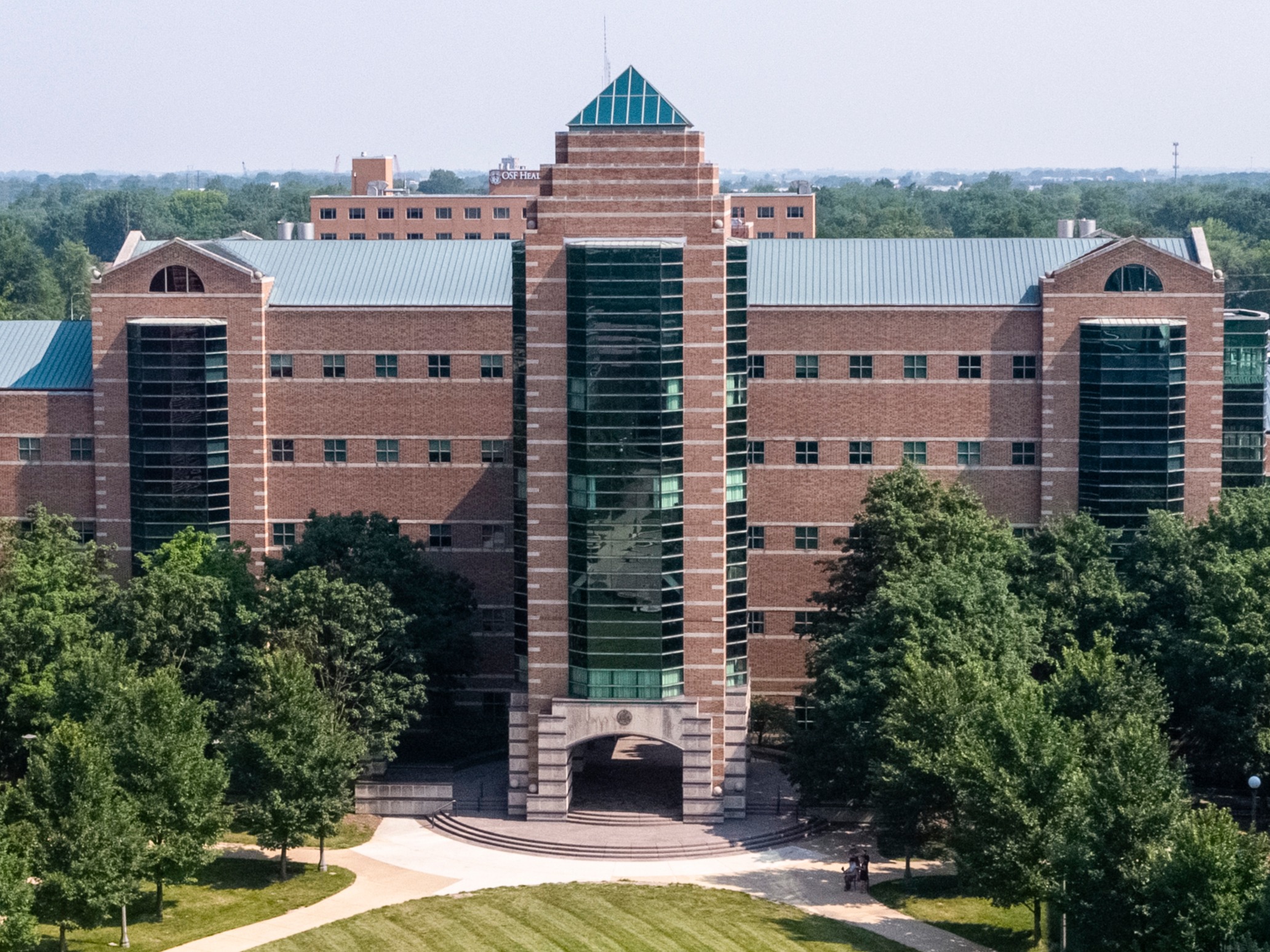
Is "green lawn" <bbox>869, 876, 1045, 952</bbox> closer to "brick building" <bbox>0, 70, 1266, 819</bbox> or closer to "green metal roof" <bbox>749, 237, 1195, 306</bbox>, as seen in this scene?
"brick building" <bbox>0, 70, 1266, 819</bbox>

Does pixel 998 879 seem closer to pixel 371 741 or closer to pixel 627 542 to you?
pixel 627 542

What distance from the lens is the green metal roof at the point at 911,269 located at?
111875 millimetres

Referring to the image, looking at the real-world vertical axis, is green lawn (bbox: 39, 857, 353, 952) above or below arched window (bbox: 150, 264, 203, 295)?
below

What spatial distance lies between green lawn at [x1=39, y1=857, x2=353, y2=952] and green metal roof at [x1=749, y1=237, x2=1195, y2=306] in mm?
37153

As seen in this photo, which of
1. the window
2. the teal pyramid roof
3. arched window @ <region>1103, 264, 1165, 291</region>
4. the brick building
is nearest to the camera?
the teal pyramid roof

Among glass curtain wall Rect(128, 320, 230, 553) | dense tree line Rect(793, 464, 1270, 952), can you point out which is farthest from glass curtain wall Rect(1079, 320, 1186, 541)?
glass curtain wall Rect(128, 320, 230, 553)

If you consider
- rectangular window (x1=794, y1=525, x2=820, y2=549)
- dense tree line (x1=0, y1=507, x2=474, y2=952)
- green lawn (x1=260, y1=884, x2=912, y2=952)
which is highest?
rectangular window (x1=794, y1=525, x2=820, y2=549)

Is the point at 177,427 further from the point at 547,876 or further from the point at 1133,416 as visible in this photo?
the point at 1133,416

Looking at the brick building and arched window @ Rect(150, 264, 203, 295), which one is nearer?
the brick building

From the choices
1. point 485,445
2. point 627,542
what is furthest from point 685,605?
point 485,445

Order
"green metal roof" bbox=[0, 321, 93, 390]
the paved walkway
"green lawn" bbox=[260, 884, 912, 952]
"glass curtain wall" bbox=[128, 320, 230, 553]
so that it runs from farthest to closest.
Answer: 1. "green metal roof" bbox=[0, 321, 93, 390]
2. "glass curtain wall" bbox=[128, 320, 230, 553]
3. the paved walkway
4. "green lawn" bbox=[260, 884, 912, 952]

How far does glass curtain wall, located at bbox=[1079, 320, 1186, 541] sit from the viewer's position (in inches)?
4286

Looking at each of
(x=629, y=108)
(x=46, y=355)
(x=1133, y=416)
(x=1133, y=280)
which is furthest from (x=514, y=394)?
(x=1133, y=280)

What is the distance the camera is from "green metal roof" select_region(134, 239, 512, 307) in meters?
114
